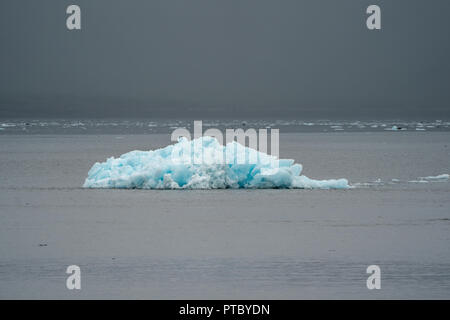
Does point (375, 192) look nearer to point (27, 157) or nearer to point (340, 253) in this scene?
point (340, 253)

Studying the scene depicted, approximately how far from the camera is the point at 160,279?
26.2ft

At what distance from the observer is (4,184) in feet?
59.2

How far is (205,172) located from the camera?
1590 centimetres

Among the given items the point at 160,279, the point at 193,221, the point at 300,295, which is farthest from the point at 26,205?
the point at 300,295

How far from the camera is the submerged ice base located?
1585 centimetres

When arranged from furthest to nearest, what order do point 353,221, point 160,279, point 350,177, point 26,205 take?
1. point 350,177
2. point 26,205
3. point 353,221
4. point 160,279

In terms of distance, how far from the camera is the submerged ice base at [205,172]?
52.0 feet

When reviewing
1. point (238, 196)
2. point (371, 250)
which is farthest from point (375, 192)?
point (371, 250)

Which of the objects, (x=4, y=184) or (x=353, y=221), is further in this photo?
(x=4, y=184)

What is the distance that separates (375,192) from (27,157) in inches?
674

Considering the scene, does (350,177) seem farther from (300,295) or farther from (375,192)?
(300,295)

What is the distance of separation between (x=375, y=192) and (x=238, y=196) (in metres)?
2.81
